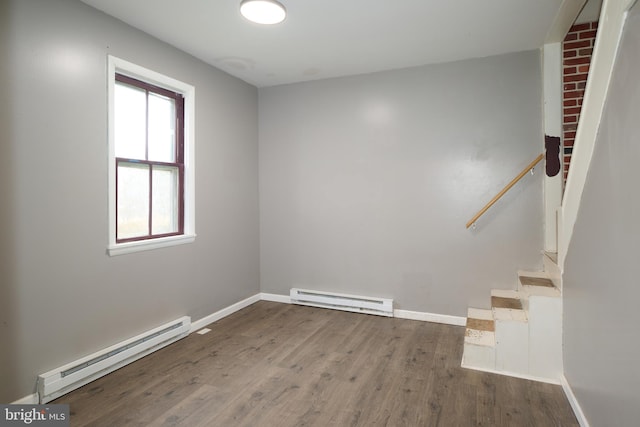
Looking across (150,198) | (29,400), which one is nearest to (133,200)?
(150,198)

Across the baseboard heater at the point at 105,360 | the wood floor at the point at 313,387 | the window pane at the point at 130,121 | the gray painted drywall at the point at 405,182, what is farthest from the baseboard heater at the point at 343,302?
the window pane at the point at 130,121

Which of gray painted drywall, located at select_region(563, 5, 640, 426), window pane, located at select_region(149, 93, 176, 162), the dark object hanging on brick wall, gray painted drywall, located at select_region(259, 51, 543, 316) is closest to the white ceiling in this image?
gray painted drywall, located at select_region(259, 51, 543, 316)

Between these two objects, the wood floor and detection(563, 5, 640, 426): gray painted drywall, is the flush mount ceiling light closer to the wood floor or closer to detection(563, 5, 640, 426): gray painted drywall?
detection(563, 5, 640, 426): gray painted drywall

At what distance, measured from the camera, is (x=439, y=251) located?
12.0 feet

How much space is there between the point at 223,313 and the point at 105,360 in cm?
138

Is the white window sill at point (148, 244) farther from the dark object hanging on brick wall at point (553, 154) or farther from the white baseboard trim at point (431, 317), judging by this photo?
the dark object hanging on brick wall at point (553, 154)

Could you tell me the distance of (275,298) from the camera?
4434 mm

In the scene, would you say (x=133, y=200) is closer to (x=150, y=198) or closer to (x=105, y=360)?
(x=150, y=198)

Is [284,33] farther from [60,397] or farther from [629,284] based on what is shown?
[60,397]

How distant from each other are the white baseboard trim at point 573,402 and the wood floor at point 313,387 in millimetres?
46

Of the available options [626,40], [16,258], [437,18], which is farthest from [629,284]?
[16,258]
